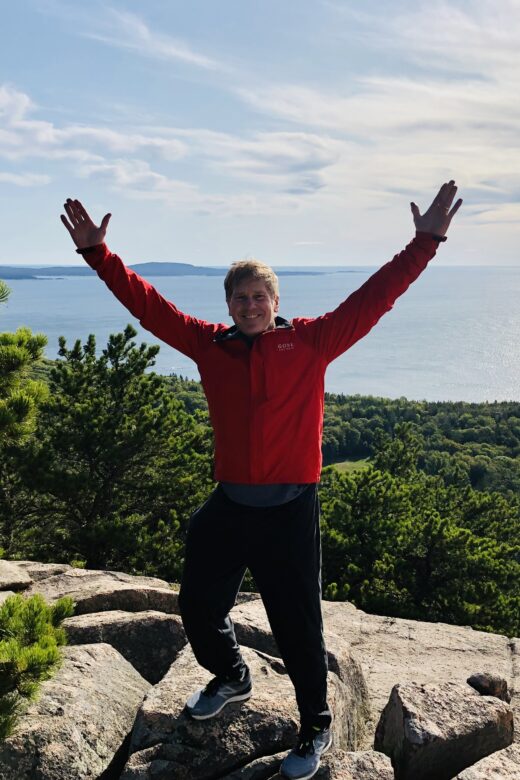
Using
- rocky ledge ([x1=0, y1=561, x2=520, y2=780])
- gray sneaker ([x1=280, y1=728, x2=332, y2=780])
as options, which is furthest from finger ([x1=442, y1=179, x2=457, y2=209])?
rocky ledge ([x1=0, y1=561, x2=520, y2=780])

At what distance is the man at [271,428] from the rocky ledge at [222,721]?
14.1 inches

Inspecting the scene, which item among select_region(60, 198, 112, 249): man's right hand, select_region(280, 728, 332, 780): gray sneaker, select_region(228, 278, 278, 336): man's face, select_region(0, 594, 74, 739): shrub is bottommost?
select_region(280, 728, 332, 780): gray sneaker

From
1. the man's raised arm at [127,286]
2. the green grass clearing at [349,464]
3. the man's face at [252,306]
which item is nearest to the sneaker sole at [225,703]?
the man's raised arm at [127,286]

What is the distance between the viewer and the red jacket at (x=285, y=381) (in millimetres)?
3195

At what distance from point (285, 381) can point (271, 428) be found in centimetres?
23

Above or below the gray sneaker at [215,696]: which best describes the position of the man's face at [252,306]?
above

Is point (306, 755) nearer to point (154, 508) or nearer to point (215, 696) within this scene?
point (215, 696)

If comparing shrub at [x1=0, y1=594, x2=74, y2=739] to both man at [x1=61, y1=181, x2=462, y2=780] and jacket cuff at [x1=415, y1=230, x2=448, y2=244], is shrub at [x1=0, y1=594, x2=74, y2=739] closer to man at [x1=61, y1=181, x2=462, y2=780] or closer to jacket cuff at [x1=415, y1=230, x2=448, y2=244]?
man at [x1=61, y1=181, x2=462, y2=780]

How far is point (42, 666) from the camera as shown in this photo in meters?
3.52

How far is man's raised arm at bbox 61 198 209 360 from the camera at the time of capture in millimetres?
3410

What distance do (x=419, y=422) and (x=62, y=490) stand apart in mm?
60153

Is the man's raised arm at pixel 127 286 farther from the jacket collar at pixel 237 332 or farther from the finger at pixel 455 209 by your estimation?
the finger at pixel 455 209

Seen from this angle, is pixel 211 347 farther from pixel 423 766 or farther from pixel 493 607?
pixel 493 607

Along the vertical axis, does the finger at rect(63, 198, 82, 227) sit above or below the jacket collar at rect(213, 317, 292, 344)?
above
